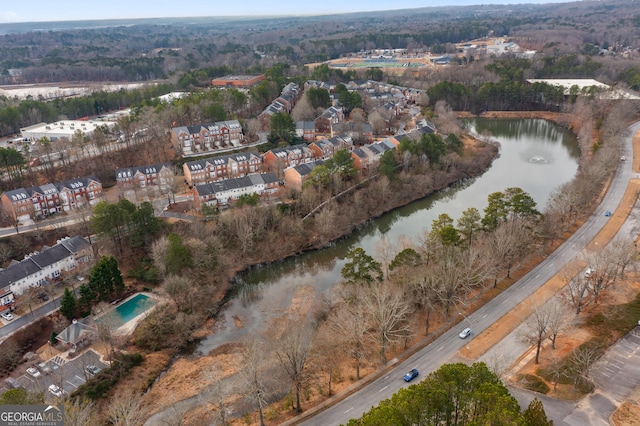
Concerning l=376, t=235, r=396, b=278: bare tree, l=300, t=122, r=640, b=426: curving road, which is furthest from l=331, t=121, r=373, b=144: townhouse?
l=300, t=122, r=640, b=426: curving road

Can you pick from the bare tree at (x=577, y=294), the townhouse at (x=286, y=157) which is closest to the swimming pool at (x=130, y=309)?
the townhouse at (x=286, y=157)

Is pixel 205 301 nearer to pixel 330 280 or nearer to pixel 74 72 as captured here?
pixel 330 280

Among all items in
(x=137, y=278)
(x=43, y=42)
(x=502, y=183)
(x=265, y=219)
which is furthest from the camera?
(x=43, y=42)

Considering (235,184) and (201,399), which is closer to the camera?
(201,399)

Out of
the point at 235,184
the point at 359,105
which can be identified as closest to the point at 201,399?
the point at 235,184

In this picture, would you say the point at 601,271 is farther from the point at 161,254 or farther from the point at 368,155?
the point at 161,254

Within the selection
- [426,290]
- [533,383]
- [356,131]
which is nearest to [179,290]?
[426,290]
